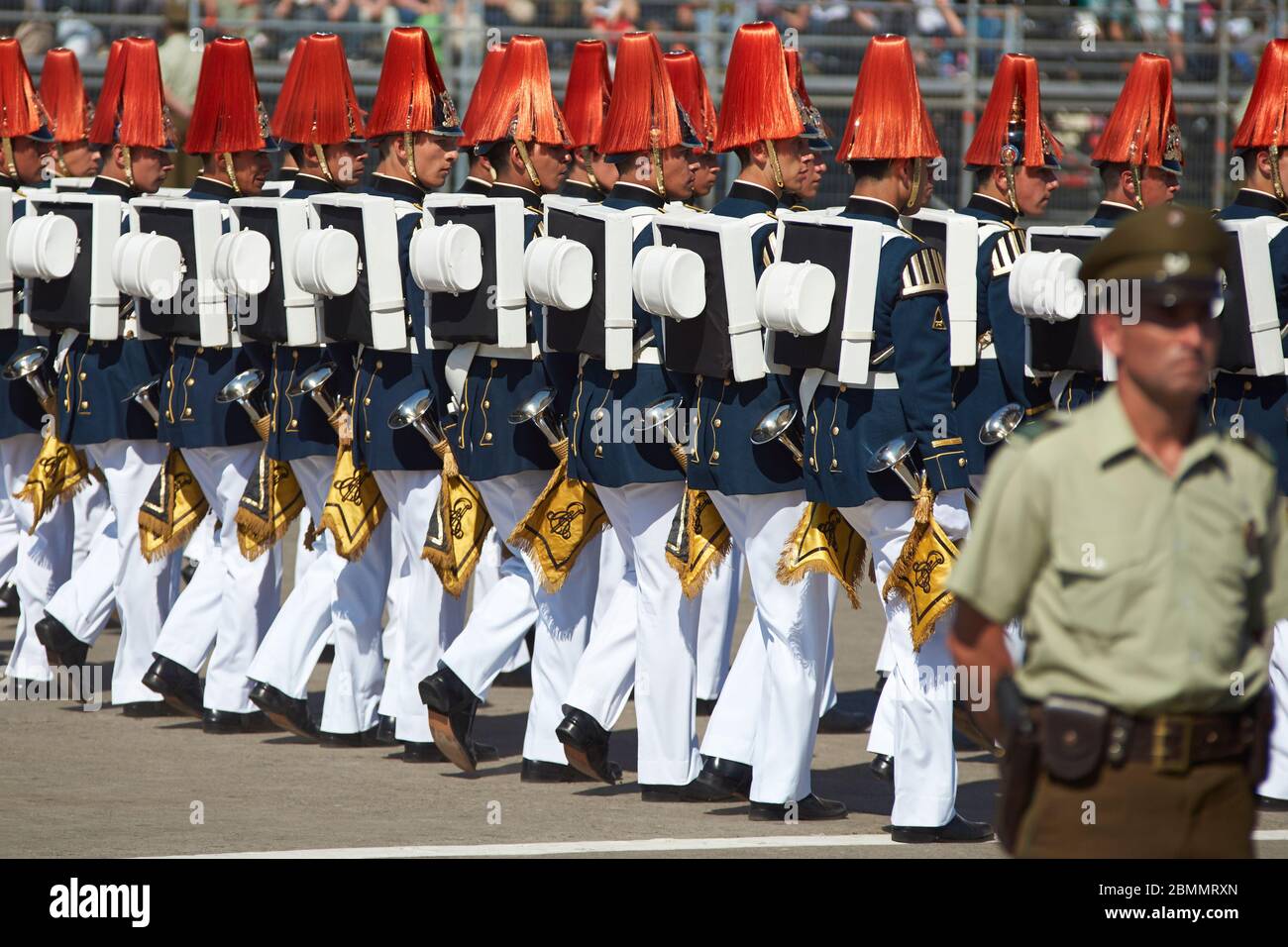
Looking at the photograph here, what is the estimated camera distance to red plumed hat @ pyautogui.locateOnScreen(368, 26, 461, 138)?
29.6ft

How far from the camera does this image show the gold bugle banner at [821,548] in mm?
7438

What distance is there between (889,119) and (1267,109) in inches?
65.5

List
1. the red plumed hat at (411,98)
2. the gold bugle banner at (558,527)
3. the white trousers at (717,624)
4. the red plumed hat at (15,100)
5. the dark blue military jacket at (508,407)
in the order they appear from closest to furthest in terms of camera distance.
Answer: the gold bugle banner at (558,527) < the dark blue military jacket at (508,407) < the red plumed hat at (411,98) < the white trousers at (717,624) < the red plumed hat at (15,100)

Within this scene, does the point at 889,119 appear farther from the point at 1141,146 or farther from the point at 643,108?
the point at 1141,146

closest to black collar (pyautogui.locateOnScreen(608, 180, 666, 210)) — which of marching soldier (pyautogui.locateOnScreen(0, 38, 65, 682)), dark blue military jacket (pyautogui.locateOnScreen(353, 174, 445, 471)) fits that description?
dark blue military jacket (pyautogui.locateOnScreen(353, 174, 445, 471))

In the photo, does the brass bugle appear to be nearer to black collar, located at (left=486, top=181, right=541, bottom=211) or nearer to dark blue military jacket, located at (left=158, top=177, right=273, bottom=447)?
black collar, located at (left=486, top=181, right=541, bottom=211)

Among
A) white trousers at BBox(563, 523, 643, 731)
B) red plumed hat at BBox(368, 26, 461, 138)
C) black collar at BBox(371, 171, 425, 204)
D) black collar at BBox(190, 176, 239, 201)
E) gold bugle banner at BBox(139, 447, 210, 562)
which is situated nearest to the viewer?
white trousers at BBox(563, 523, 643, 731)

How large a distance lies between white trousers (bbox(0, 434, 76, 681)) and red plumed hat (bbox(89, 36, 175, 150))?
4.92ft

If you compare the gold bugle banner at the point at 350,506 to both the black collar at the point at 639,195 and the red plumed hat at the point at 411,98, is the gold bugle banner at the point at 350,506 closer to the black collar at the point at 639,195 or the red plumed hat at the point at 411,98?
the red plumed hat at the point at 411,98

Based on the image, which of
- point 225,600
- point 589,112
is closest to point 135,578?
point 225,600

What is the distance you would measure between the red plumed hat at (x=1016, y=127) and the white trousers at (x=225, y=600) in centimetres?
319

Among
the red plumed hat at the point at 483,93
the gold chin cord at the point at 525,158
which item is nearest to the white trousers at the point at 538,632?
the gold chin cord at the point at 525,158
